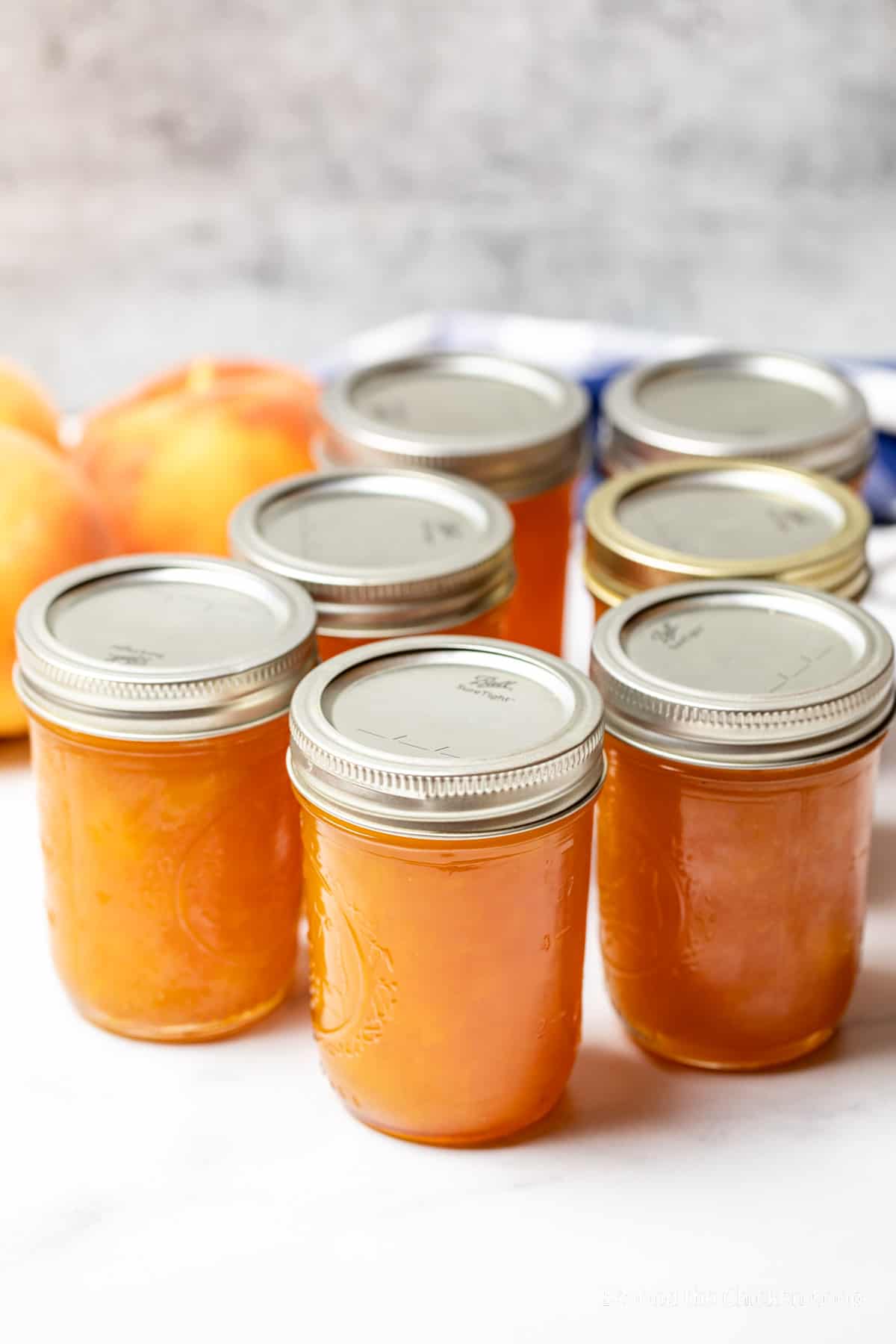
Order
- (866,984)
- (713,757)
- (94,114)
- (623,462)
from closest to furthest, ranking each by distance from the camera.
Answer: (713,757) → (866,984) → (623,462) → (94,114)

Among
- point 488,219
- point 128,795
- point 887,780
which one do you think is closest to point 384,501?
point 128,795

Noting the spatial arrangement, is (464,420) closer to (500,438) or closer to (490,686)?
(500,438)

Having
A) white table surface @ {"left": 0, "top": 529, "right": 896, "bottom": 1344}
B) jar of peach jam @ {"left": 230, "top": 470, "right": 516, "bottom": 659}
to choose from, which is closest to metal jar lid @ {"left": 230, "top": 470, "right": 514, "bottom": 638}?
jar of peach jam @ {"left": 230, "top": 470, "right": 516, "bottom": 659}

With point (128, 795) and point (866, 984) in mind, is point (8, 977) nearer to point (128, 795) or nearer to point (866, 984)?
point (128, 795)

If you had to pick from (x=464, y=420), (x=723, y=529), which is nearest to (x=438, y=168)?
(x=464, y=420)

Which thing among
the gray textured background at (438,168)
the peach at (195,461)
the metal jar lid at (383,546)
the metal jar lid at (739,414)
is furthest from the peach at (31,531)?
the gray textured background at (438,168)

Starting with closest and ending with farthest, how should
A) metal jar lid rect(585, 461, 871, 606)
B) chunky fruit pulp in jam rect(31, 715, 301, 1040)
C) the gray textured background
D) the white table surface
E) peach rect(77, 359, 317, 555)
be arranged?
the white table surface < chunky fruit pulp in jam rect(31, 715, 301, 1040) < metal jar lid rect(585, 461, 871, 606) < peach rect(77, 359, 317, 555) < the gray textured background

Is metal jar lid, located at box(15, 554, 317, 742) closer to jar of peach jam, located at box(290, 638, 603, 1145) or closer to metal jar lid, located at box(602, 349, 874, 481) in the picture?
jar of peach jam, located at box(290, 638, 603, 1145)
